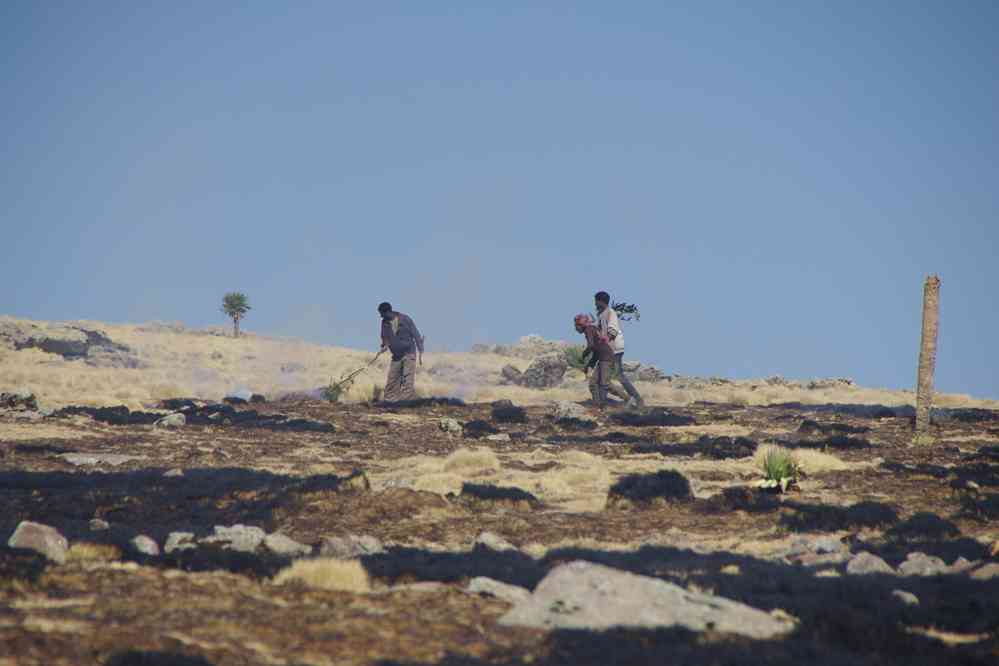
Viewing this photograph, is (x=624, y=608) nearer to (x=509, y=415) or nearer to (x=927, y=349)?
(x=927, y=349)

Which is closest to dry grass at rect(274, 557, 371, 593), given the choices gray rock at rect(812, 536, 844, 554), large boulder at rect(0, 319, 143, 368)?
gray rock at rect(812, 536, 844, 554)

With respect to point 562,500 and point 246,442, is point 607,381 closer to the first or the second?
point 246,442

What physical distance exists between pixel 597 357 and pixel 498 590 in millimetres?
19382

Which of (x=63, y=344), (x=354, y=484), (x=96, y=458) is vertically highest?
(x=63, y=344)

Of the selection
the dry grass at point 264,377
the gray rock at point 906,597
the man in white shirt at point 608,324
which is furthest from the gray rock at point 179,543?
the dry grass at point 264,377

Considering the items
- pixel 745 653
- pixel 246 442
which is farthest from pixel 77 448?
pixel 745 653

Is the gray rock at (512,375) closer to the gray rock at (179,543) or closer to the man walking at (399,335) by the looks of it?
the man walking at (399,335)

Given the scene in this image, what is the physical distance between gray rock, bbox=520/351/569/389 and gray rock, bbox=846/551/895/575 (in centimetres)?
4334

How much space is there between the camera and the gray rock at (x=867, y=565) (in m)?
9.39

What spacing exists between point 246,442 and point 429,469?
6013mm

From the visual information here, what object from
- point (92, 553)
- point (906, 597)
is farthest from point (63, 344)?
point (906, 597)

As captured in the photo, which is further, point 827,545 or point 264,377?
point 264,377

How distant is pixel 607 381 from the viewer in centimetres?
2755

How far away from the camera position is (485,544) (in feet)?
35.0
